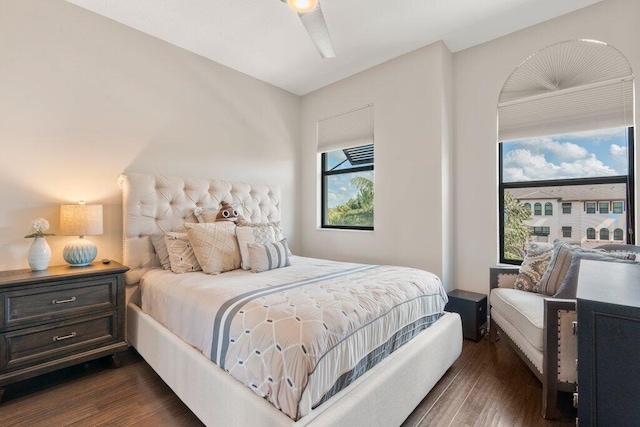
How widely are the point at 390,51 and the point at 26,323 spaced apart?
152 inches

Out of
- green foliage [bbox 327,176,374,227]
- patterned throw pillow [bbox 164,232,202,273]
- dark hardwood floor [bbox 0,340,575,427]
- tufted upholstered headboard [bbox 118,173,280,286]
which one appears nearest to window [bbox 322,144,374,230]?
green foliage [bbox 327,176,374,227]

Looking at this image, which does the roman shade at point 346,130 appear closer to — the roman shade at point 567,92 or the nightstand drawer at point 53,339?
the roman shade at point 567,92

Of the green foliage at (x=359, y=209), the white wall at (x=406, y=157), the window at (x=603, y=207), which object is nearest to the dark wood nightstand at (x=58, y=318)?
the white wall at (x=406, y=157)

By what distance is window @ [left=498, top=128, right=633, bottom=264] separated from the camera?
8.25ft

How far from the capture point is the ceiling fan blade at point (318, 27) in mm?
1846

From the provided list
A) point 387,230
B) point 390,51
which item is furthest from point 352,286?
point 390,51

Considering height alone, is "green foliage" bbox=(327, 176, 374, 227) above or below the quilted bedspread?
above

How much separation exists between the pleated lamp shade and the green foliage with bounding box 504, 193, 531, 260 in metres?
3.76

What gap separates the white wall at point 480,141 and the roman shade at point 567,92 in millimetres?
103

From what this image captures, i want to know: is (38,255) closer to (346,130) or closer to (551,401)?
(346,130)

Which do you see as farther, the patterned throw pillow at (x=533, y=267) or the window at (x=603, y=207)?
the window at (x=603, y=207)

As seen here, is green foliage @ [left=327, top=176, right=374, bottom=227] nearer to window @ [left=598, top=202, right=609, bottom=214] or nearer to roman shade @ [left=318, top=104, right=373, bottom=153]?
roman shade @ [left=318, top=104, right=373, bottom=153]

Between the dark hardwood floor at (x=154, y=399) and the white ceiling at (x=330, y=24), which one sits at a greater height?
the white ceiling at (x=330, y=24)

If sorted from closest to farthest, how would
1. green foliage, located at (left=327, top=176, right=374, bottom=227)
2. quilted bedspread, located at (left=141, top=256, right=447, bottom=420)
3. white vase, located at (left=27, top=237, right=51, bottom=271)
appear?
quilted bedspread, located at (left=141, top=256, right=447, bottom=420), white vase, located at (left=27, top=237, right=51, bottom=271), green foliage, located at (left=327, top=176, right=374, bottom=227)
